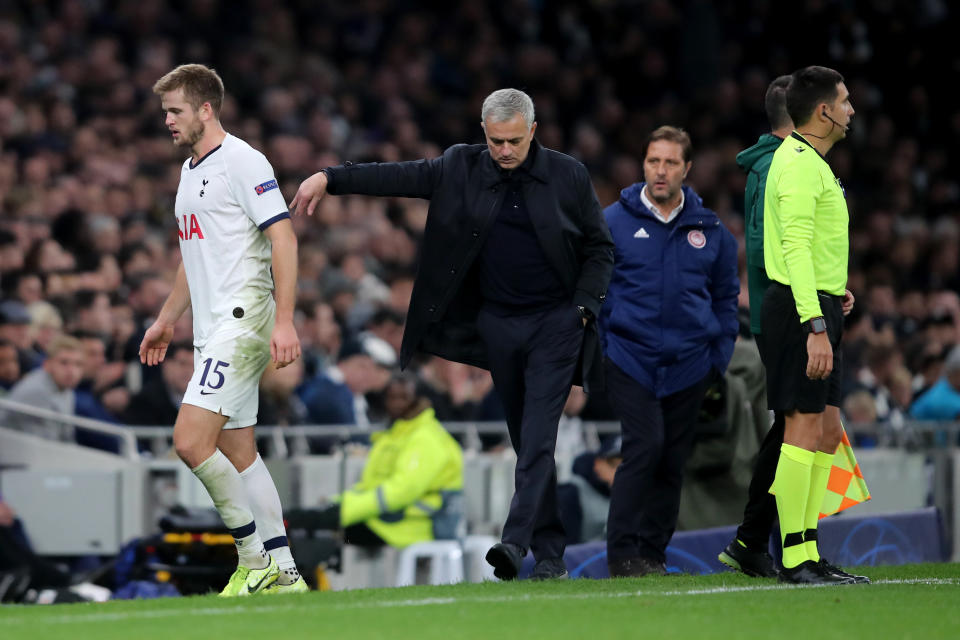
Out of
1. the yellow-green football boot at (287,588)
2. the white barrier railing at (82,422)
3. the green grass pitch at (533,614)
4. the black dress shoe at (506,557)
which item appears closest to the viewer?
the green grass pitch at (533,614)

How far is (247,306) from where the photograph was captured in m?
6.62

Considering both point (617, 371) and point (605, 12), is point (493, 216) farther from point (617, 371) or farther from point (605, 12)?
point (605, 12)

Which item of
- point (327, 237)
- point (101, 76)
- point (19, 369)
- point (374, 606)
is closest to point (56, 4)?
point (101, 76)

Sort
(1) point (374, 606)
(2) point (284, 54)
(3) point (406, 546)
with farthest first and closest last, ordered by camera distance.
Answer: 1. (2) point (284, 54)
2. (3) point (406, 546)
3. (1) point (374, 606)

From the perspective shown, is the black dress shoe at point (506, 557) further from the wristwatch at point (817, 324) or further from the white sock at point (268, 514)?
the wristwatch at point (817, 324)

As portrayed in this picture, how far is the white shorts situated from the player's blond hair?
2.95 ft

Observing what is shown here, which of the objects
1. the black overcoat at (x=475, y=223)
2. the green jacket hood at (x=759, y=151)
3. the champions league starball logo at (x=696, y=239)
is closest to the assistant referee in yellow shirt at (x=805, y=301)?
the green jacket hood at (x=759, y=151)

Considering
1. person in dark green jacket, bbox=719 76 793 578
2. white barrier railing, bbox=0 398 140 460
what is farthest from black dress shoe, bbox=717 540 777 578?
white barrier railing, bbox=0 398 140 460

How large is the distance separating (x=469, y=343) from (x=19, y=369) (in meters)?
5.03

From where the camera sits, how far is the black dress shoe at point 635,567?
778 cm

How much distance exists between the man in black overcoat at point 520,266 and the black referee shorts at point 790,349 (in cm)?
79

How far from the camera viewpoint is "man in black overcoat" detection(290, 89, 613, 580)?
23.6 ft

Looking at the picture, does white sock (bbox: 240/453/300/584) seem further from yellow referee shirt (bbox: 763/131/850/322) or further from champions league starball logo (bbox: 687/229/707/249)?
champions league starball logo (bbox: 687/229/707/249)

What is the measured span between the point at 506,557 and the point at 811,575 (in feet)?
4.04
